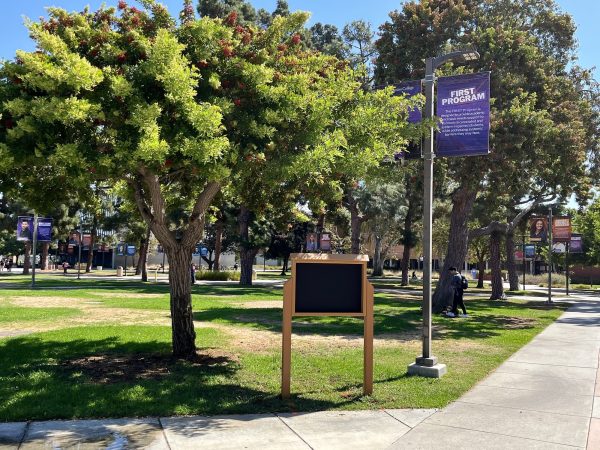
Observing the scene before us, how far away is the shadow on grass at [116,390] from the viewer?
6.59 meters

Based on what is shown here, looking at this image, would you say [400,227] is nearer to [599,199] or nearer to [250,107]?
[599,199]

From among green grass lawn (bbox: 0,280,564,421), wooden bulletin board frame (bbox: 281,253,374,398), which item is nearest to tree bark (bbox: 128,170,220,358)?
green grass lawn (bbox: 0,280,564,421)

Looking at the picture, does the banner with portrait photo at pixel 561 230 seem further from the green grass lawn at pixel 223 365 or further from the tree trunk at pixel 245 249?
the tree trunk at pixel 245 249

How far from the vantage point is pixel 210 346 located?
11.4 metres

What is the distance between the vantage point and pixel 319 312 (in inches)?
297

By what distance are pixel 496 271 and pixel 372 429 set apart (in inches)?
1148

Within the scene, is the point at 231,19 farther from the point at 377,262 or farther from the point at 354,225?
the point at 377,262

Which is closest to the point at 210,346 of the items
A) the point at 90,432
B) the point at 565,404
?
the point at 90,432

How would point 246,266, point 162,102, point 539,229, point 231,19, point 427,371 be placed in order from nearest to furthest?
point 162,102
point 231,19
point 427,371
point 539,229
point 246,266

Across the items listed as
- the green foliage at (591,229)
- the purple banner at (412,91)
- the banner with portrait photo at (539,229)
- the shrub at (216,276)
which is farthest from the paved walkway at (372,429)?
the green foliage at (591,229)

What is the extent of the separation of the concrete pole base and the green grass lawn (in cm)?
20

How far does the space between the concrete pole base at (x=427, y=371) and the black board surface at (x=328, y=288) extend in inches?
81.3

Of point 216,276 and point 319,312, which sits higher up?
point 319,312

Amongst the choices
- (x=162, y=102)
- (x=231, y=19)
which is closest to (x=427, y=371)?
(x=162, y=102)
